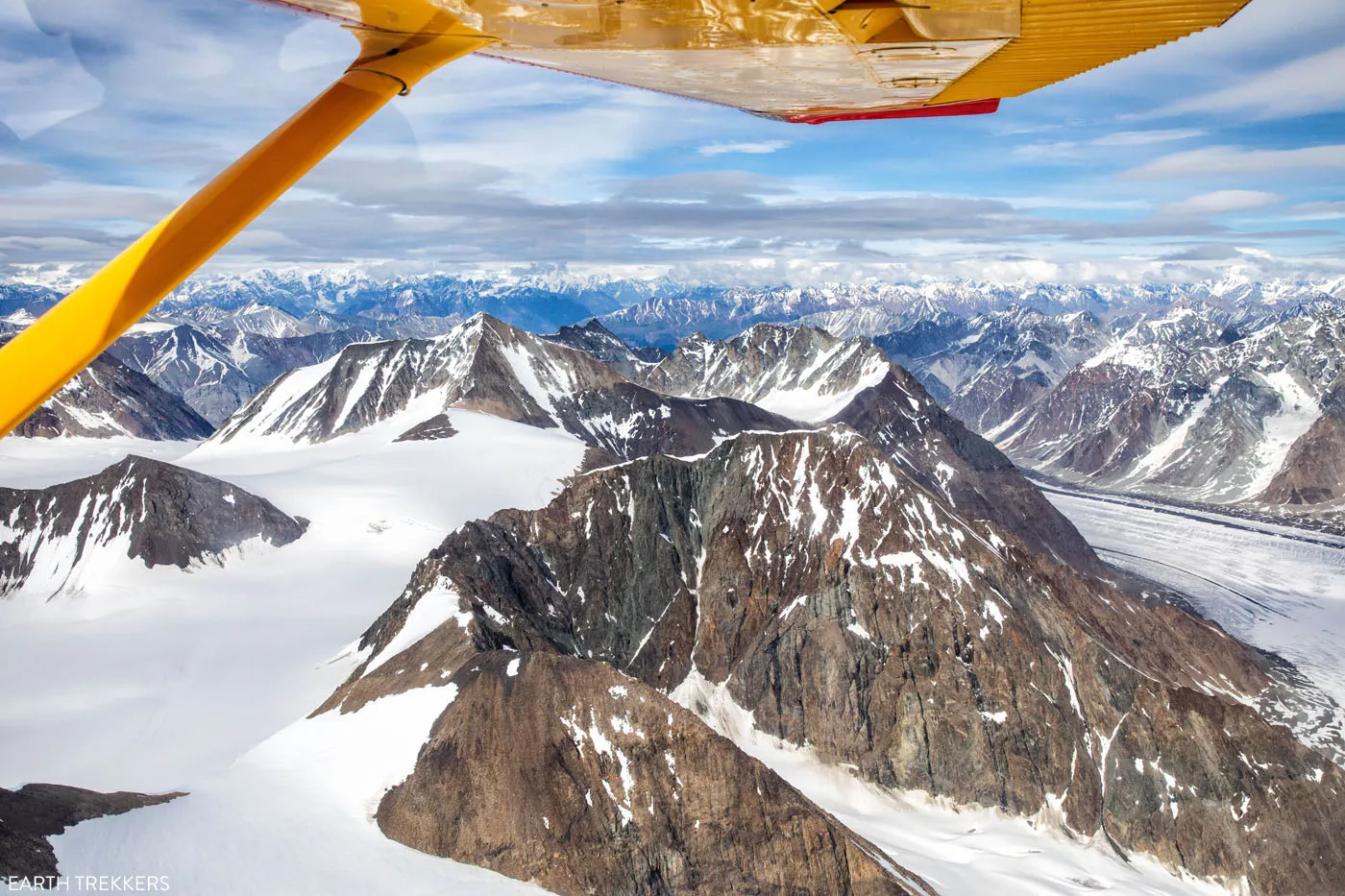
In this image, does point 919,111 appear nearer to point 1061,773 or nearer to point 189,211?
point 189,211

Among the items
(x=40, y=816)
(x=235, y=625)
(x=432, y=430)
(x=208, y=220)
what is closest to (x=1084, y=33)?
(x=208, y=220)

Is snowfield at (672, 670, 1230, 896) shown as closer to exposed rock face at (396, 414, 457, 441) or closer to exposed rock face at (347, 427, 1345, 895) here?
exposed rock face at (347, 427, 1345, 895)

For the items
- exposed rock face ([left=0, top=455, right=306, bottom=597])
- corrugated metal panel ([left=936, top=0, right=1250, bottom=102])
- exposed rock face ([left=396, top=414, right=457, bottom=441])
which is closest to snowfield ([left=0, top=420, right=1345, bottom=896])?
exposed rock face ([left=396, top=414, right=457, bottom=441])

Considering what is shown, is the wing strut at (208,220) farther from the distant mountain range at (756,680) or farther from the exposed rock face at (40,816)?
the distant mountain range at (756,680)

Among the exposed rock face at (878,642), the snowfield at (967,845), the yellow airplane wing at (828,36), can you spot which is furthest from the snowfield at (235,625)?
the yellow airplane wing at (828,36)

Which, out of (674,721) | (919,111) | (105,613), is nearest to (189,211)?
(919,111)
